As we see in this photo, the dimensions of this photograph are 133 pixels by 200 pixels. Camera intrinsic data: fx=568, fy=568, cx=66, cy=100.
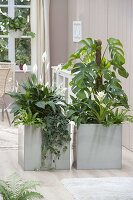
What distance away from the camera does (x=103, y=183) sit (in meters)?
4.67

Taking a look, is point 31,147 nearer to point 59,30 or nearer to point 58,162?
point 58,162

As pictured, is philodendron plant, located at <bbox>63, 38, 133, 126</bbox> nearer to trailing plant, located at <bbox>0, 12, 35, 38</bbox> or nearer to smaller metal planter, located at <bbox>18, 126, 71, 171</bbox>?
smaller metal planter, located at <bbox>18, 126, 71, 171</bbox>

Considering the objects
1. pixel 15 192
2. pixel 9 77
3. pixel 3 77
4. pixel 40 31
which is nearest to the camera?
pixel 15 192

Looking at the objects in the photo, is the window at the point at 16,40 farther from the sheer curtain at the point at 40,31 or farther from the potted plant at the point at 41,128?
the potted plant at the point at 41,128

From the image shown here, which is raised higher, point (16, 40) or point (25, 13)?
point (25, 13)

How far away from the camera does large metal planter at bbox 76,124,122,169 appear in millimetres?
5250

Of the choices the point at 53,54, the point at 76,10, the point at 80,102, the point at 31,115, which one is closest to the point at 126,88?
the point at 80,102

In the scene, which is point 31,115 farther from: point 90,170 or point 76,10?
point 76,10

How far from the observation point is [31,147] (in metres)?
5.13

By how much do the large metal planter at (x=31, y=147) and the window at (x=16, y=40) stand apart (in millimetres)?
4417

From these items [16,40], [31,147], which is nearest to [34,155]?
[31,147]

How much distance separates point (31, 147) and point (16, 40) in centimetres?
461

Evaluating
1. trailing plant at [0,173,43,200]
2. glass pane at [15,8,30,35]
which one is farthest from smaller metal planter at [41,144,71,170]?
glass pane at [15,8,30,35]

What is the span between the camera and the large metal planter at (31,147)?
512 cm
